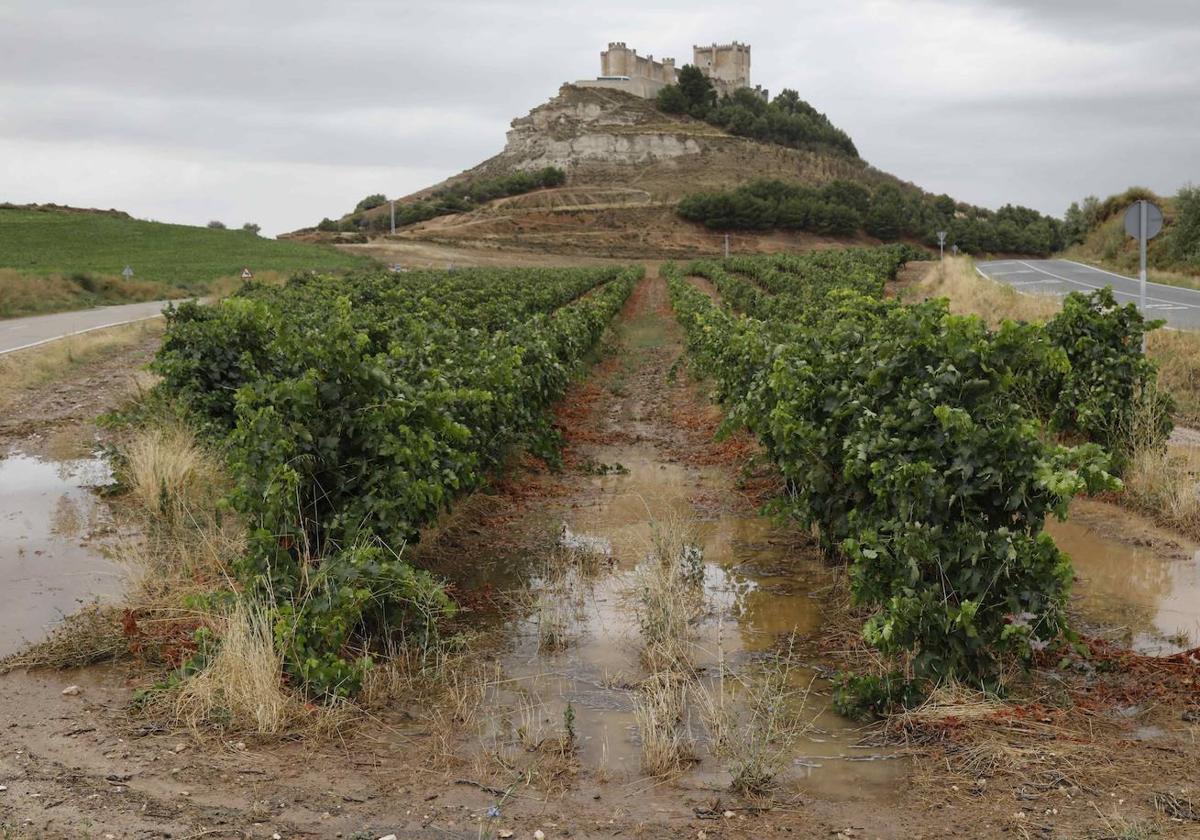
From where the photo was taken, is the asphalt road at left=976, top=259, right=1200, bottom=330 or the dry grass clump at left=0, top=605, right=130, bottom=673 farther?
the asphalt road at left=976, top=259, right=1200, bottom=330

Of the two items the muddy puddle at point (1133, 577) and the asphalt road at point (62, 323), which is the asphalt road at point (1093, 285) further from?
the asphalt road at point (62, 323)

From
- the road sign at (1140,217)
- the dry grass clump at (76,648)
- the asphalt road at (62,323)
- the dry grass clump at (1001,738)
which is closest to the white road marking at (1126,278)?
the road sign at (1140,217)

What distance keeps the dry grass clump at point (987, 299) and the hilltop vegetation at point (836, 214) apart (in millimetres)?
58575

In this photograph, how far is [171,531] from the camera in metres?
9.03

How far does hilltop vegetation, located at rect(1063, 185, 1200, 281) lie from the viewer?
143 ft

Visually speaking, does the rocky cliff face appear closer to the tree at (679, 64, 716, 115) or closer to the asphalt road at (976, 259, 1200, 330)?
the tree at (679, 64, 716, 115)

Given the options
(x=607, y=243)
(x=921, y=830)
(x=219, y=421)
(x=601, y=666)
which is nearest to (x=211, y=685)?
(x=601, y=666)

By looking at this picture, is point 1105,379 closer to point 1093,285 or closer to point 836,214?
point 1093,285

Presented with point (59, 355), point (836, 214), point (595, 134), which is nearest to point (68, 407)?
point (59, 355)

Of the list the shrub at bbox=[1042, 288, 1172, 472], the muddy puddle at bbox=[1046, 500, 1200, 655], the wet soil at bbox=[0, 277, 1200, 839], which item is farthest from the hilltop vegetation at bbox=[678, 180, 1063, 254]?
the wet soil at bbox=[0, 277, 1200, 839]

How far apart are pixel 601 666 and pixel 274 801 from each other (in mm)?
2356

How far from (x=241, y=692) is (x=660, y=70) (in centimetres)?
16261

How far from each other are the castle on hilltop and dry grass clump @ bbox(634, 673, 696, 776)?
14604cm

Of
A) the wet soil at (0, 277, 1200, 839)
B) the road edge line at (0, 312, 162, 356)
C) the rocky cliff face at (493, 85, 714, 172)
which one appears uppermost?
the rocky cliff face at (493, 85, 714, 172)
